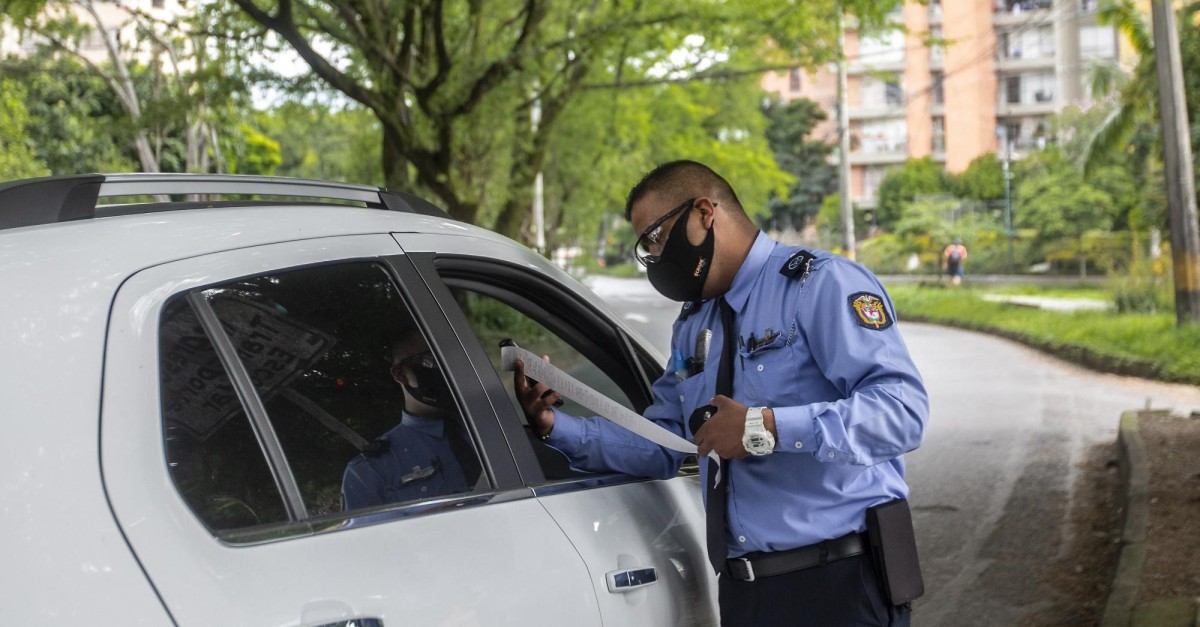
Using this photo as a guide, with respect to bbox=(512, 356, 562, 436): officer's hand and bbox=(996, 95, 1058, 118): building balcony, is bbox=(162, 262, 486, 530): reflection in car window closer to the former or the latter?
bbox=(512, 356, 562, 436): officer's hand

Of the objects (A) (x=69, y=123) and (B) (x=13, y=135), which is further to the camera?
(A) (x=69, y=123)

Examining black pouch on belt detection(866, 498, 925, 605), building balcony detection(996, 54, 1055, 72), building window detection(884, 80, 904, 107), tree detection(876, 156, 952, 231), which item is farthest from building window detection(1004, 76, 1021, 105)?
black pouch on belt detection(866, 498, 925, 605)

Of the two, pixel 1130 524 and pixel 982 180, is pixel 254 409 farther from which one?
pixel 982 180

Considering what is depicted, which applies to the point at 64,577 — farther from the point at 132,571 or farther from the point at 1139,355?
the point at 1139,355

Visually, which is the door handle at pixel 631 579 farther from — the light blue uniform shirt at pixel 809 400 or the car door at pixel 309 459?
the light blue uniform shirt at pixel 809 400

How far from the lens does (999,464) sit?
9.79 m

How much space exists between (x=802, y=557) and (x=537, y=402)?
2.28ft

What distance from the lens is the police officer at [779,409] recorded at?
2361mm

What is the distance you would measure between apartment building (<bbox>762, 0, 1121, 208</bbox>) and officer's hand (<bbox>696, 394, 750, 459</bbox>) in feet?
190

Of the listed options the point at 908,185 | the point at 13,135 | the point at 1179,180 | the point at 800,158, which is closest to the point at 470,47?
the point at 1179,180

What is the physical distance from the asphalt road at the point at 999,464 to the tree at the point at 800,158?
38872 millimetres

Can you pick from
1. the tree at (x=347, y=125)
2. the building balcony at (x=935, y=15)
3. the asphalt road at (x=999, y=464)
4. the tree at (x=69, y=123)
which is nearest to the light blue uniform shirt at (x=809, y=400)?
the asphalt road at (x=999, y=464)

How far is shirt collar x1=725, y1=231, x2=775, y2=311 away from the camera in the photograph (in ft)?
8.77

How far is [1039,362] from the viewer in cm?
1753
